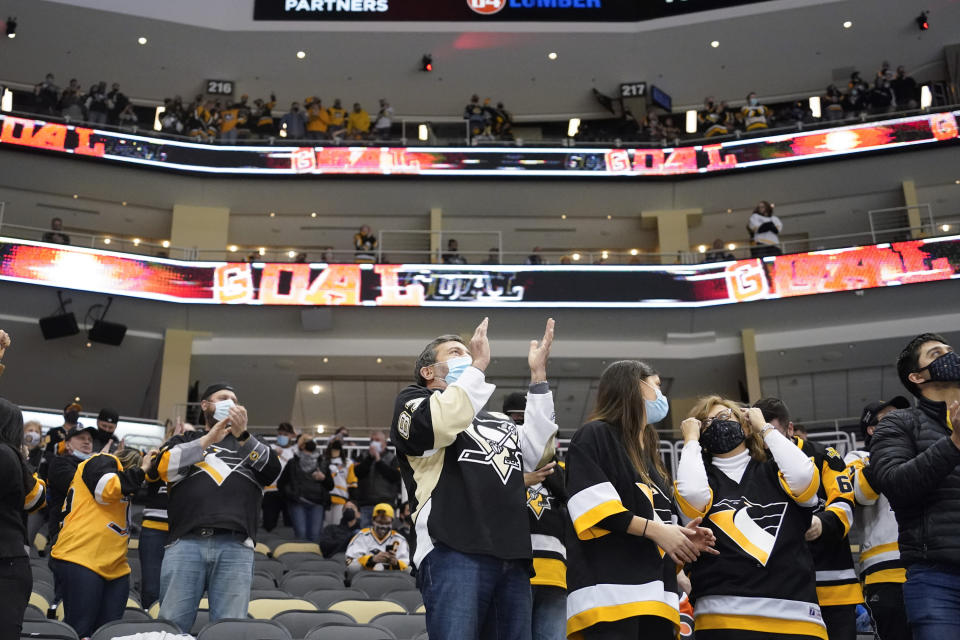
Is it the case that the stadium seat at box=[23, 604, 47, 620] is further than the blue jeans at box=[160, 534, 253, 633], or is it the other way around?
the blue jeans at box=[160, 534, 253, 633]

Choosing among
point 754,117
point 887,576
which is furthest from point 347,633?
point 754,117

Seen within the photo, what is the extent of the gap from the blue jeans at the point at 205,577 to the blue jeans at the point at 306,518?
16.8ft

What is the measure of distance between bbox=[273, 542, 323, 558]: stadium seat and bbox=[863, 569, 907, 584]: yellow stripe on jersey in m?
5.59

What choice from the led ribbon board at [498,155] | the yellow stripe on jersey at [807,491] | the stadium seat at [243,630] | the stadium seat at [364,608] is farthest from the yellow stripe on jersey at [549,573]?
the led ribbon board at [498,155]

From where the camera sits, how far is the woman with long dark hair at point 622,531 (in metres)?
2.90

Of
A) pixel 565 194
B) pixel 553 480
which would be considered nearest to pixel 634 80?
pixel 565 194

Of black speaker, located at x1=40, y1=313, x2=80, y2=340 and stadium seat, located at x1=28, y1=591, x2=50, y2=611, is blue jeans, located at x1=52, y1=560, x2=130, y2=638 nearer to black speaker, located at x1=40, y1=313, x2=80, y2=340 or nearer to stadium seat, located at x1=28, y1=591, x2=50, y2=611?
stadium seat, located at x1=28, y1=591, x2=50, y2=611

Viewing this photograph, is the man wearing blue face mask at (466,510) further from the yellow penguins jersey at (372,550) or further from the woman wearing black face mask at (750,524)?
the yellow penguins jersey at (372,550)

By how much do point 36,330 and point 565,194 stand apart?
9.66 meters

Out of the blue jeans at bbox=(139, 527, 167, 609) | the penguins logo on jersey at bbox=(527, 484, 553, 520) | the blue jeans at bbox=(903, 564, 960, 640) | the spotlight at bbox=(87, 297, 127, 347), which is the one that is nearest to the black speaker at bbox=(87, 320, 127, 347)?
the spotlight at bbox=(87, 297, 127, 347)

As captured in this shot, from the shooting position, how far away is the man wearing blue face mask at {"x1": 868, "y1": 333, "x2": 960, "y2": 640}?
2.86 m

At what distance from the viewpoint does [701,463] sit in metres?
3.41

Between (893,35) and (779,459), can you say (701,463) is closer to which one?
(779,459)

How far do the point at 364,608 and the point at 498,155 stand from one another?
12881 millimetres
